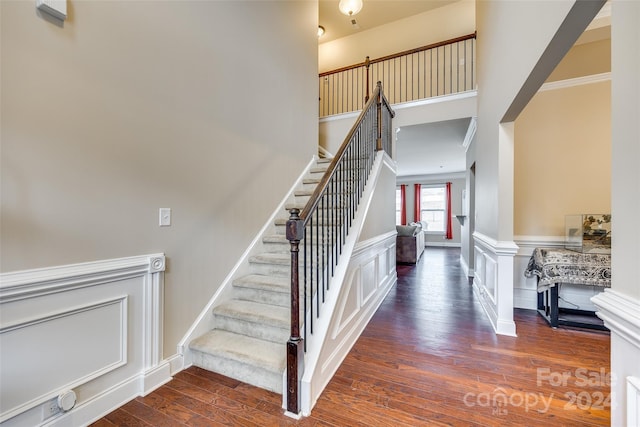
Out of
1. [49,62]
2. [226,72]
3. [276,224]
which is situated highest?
[226,72]

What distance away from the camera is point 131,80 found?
171 centimetres

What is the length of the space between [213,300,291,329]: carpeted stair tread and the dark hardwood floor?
420 millimetres

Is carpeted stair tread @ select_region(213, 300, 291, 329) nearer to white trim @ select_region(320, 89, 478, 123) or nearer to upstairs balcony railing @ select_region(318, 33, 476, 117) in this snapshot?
white trim @ select_region(320, 89, 478, 123)

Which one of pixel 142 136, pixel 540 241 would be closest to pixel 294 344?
pixel 142 136

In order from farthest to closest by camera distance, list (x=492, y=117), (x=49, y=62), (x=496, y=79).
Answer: (x=492, y=117) < (x=496, y=79) < (x=49, y=62)

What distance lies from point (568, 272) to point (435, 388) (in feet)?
6.95

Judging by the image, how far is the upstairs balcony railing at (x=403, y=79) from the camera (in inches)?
197

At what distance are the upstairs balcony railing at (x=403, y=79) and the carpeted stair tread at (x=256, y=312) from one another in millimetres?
4287

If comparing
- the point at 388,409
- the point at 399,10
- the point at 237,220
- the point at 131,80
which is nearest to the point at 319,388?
the point at 388,409

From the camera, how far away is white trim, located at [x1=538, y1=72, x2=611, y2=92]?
317 centimetres

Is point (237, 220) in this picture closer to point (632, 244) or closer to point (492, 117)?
point (632, 244)

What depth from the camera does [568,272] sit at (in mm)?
2785

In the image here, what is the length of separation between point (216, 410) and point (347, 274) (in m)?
1.23

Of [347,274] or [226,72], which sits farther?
[226,72]
